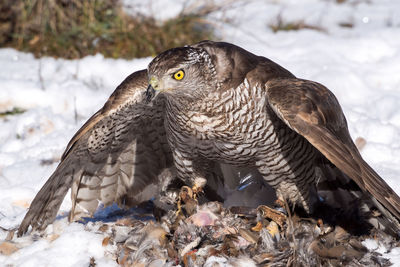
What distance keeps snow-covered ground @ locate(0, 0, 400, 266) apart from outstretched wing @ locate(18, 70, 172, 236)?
0.22m

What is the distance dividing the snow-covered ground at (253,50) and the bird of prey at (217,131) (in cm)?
39

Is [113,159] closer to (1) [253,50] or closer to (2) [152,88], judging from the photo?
(2) [152,88]

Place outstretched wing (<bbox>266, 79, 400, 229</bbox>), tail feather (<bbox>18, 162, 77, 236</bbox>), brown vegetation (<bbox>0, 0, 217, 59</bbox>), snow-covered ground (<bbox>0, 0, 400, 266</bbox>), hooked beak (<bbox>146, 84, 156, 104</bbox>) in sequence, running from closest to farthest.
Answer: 1. outstretched wing (<bbox>266, 79, 400, 229</bbox>)
2. hooked beak (<bbox>146, 84, 156, 104</bbox>)
3. tail feather (<bbox>18, 162, 77, 236</bbox>)
4. snow-covered ground (<bbox>0, 0, 400, 266</bbox>)
5. brown vegetation (<bbox>0, 0, 217, 59</bbox>)

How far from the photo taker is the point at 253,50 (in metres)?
7.62

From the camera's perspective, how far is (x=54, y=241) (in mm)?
4234

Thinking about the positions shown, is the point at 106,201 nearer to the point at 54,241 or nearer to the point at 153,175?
the point at 153,175

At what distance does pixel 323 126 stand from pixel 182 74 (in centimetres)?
92

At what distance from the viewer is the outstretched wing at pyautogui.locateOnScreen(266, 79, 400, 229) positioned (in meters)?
3.65

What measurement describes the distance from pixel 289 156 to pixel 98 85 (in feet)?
10.8

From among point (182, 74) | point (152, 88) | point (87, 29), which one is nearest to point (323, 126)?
point (182, 74)

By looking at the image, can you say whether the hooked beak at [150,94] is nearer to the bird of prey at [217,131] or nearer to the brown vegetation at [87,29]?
the bird of prey at [217,131]

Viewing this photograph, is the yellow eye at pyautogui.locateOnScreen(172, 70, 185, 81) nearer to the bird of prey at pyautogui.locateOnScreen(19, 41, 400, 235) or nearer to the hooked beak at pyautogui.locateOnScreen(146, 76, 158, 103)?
the bird of prey at pyautogui.locateOnScreen(19, 41, 400, 235)

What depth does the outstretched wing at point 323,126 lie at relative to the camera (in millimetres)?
3648

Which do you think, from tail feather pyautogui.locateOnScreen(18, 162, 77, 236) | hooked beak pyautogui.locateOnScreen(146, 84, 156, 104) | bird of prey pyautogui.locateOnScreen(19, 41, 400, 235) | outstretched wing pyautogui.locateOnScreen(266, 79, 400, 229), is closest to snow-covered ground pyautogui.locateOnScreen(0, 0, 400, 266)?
tail feather pyautogui.locateOnScreen(18, 162, 77, 236)
